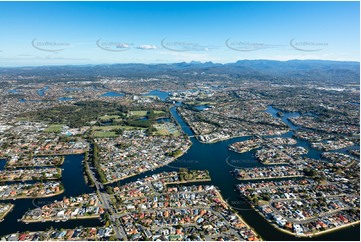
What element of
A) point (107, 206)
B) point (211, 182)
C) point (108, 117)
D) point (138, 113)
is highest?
point (108, 117)

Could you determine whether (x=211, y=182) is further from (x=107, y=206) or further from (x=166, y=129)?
(x=166, y=129)

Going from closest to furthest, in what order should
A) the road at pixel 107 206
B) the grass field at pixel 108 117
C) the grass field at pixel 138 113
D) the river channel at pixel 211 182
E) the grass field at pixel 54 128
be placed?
the road at pixel 107 206 < the river channel at pixel 211 182 < the grass field at pixel 54 128 < the grass field at pixel 108 117 < the grass field at pixel 138 113

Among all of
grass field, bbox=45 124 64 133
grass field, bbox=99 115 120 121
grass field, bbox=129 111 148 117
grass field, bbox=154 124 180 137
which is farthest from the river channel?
grass field, bbox=99 115 120 121

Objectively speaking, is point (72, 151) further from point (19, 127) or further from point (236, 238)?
point (236, 238)


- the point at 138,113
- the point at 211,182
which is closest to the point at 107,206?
the point at 211,182

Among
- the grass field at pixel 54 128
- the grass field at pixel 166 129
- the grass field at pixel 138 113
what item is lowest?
the grass field at pixel 166 129

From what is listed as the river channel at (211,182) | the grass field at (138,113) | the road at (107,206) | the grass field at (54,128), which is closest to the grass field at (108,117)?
the grass field at (138,113)

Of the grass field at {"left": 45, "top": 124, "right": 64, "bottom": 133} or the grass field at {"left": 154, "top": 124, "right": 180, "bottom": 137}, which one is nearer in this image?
the grass field at {"left": 154, "top": 124, "right": 180, "bottom": 137}

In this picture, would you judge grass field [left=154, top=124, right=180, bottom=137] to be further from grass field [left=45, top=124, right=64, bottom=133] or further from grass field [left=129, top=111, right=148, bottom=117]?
grass field [left=45, top=124, right=64, bottom=133]

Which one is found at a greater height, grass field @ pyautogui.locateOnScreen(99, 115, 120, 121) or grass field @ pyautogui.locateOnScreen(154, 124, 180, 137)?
grass field @ pyautogui.locateOnScreen(99, 115, 120, 121)

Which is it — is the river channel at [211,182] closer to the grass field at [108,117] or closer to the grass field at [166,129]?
the grass field at [166,129]
